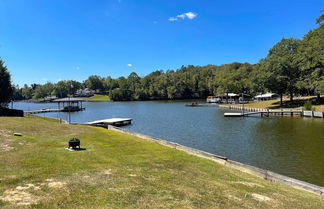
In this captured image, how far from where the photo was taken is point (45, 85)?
185 metres

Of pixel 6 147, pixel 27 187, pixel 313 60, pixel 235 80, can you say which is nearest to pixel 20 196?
pixel 27 187

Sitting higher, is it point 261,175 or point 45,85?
point 45,85

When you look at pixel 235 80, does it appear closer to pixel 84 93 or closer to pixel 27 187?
pixel 27 187

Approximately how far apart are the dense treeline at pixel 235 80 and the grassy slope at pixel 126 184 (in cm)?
3379

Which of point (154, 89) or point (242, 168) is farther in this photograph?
point (154, 89)

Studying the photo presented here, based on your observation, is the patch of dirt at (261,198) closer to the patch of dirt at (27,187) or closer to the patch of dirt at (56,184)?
the patch of dirt at (56,184)

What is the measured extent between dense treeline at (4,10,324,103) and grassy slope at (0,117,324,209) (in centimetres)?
3379

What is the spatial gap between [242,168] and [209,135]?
43.7ft

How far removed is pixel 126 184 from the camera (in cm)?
684

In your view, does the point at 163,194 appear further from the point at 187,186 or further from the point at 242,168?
the point at 242,168

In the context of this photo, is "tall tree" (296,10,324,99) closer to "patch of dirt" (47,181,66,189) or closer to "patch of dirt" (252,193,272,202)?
"patch of dirt" (252,193,272,202)

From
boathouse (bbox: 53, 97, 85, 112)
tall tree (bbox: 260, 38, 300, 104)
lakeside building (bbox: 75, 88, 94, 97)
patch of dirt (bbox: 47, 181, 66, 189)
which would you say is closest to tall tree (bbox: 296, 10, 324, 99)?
tall tree (bbox: 260, 38, 300, 104)

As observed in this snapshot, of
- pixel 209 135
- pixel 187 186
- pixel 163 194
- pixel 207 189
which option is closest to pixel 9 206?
pixel 163 194

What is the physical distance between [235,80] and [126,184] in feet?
326
